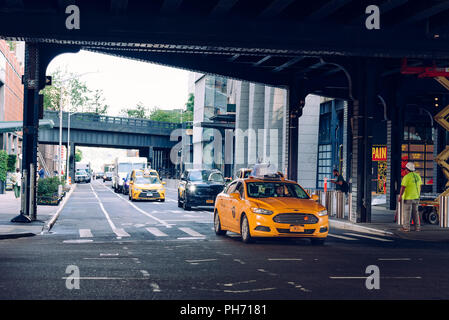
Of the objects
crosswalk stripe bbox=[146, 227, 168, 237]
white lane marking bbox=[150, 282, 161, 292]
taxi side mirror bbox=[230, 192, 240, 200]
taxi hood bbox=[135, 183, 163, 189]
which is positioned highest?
taxi side mirror bbox=[230, 192, 240, 200]

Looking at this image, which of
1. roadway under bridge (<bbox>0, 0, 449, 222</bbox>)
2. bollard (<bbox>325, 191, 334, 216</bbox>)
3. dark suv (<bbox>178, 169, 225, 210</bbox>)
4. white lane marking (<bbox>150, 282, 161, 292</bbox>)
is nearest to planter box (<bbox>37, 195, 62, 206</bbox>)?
dark suv (<bbox>178, 169, 225, 210</bbox>)

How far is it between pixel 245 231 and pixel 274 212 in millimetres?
1051

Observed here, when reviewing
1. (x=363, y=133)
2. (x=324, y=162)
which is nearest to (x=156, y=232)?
(x=363, y=133)

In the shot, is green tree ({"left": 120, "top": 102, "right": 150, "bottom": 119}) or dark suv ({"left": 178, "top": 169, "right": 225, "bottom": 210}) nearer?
dark suv ({"left": 178, "top": 169, "right": 225, "bottom": 210})

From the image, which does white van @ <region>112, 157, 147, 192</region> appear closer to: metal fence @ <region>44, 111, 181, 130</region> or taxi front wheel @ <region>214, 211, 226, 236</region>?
metal fence @ <region>44, 111, 181, 130</region>

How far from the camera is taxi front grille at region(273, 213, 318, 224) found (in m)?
16.1

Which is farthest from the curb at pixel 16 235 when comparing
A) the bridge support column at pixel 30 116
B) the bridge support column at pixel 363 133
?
the bridge support column at pixel 363 133

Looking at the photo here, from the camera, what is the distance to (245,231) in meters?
16.8

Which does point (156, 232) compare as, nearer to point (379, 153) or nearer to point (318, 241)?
point (318, 241)

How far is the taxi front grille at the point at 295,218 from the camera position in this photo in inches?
634

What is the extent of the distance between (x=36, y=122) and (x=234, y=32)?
6962 millimetres

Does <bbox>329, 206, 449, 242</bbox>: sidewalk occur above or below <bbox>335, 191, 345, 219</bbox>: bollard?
below

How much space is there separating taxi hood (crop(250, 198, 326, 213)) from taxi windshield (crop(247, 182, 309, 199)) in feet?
2.03
